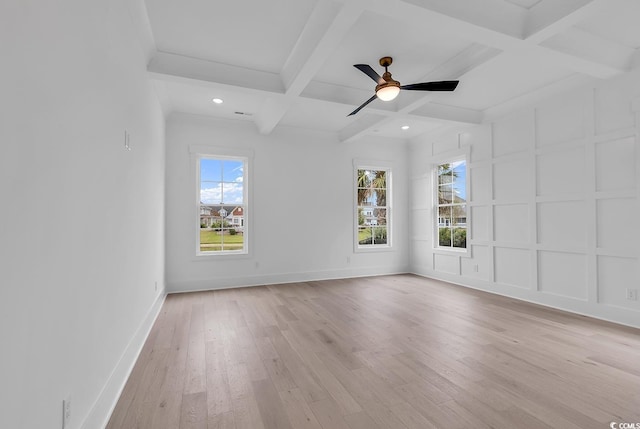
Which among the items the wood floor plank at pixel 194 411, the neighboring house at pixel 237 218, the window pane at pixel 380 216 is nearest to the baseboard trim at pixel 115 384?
the wood floor plank at pixel 194 411

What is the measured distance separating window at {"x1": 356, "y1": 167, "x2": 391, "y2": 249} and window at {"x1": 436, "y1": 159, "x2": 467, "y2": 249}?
1120mm

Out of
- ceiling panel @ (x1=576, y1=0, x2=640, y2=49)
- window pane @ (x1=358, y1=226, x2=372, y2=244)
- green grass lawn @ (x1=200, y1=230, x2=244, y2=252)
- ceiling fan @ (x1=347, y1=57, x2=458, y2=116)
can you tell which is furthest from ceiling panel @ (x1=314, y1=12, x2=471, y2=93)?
window pane @ (x1=358, y1=226, x2=372, y2=244)

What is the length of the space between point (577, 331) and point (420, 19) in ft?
11.5

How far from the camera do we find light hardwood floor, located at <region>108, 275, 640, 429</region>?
1.78m

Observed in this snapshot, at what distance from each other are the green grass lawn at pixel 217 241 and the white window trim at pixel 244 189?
0.25 feet

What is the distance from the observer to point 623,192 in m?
3.35

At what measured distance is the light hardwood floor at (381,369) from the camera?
1778 mm

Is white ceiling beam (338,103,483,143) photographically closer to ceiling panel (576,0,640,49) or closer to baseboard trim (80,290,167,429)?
ceiling panel (576,0,640,49)

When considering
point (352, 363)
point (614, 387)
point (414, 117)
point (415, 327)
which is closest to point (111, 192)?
point (352, 363)

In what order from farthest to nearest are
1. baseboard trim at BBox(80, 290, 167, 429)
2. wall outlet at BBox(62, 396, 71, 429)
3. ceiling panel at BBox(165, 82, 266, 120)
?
ceiling panel at BBox(165, 82, 266, 120), baseboard trim at BBox(80, 290, 167, 429), wall outlet at BBox(62, 396, 71, 429)

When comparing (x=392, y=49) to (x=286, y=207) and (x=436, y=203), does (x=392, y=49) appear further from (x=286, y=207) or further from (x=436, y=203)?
(x=436, y=203)

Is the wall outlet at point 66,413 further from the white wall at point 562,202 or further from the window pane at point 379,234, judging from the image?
the window pane at point 379,234

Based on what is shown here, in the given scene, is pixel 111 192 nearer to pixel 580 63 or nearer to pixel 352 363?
pixel 352 363

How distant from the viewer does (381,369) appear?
234 cm
